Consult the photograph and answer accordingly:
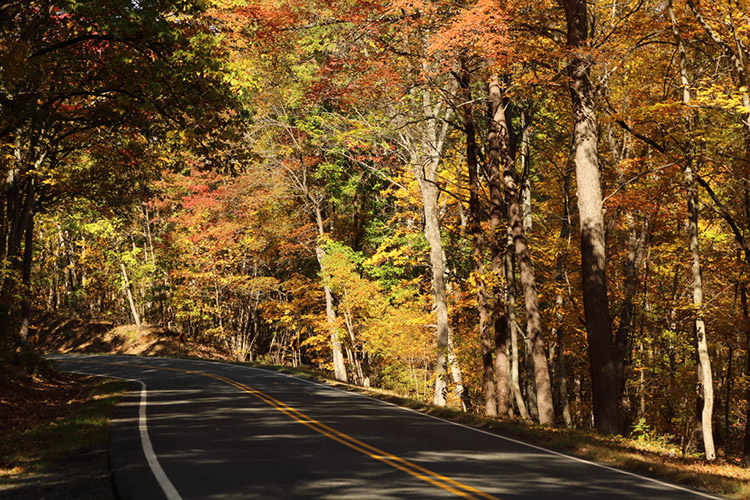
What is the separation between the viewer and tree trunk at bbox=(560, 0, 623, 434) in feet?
42.0

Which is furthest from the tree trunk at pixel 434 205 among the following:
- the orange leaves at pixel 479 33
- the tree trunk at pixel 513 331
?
the orange leaves at pixel 479 33

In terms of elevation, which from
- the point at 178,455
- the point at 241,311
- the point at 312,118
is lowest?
the point at 178,455

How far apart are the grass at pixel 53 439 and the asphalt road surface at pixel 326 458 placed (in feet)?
1.34

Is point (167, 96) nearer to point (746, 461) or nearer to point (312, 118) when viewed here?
point (312, 118)

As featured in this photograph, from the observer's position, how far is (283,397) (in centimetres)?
1642

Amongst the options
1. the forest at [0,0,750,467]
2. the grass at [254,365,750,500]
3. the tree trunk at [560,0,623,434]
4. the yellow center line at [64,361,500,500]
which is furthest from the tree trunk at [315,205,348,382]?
the tree trunk at [560,0,623,434]

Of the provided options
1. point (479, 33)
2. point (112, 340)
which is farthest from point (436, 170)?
point (112, 340)

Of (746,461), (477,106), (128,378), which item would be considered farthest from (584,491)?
(128,378)

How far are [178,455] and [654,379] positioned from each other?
2255cm

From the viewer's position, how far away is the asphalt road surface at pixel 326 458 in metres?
6.72

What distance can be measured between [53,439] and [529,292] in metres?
12.1

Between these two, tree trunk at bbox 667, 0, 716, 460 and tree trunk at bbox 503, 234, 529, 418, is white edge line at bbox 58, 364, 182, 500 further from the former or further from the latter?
tree trunk at bbox 667, 0, 716, 460

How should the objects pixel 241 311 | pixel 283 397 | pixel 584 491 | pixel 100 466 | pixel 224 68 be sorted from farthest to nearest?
pixel 241 311 < pixel 283 397 < pixel 224 68 < pixel 100 466 < pixel 584 491

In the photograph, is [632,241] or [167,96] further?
[632,241]
